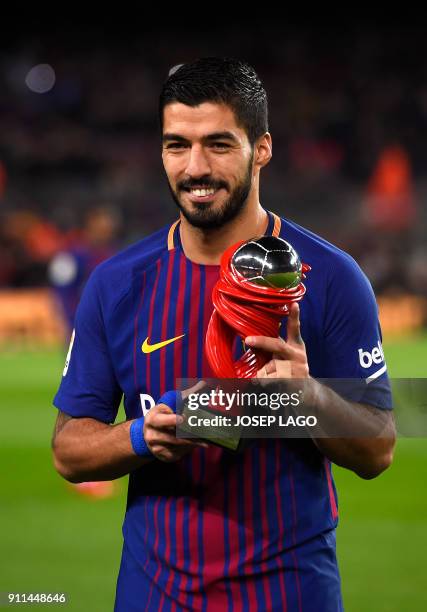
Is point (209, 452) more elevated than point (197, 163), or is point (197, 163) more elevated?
point (197, 163)

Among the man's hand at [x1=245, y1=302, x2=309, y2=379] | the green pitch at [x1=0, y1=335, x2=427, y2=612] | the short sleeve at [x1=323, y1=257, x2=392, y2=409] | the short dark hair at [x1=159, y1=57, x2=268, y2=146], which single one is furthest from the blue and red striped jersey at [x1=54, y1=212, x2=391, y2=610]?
the green pitch at [x1=0, y1=335, x2=427, y2=612]

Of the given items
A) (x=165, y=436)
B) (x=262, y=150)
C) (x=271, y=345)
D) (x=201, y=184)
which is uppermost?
(x=262, y=150)

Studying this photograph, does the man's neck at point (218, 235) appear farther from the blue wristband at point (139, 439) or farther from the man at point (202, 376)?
the blue wristband at point (139, 439)

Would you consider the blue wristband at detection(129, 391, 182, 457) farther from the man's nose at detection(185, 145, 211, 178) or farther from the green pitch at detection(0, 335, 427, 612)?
the green pitch at detection(0, 335, 427, 612)

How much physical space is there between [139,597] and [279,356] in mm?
796

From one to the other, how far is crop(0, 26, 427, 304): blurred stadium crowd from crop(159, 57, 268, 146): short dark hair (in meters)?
17.6

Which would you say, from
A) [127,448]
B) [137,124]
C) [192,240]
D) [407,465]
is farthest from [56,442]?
[137,124]

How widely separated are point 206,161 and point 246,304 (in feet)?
1.44

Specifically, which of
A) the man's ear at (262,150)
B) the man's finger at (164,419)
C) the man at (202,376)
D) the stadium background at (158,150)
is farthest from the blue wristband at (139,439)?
the stadium background at (158,150)

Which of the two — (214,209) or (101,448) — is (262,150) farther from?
(101,448)

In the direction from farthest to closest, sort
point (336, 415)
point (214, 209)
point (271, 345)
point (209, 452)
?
point (209, 452) → point (214, 209) → point (336, 415) → point (271, 345)

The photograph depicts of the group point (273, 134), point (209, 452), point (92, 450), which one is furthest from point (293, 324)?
point (273, 134)

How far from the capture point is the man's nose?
6.79ft

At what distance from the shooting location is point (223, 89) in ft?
7.08
